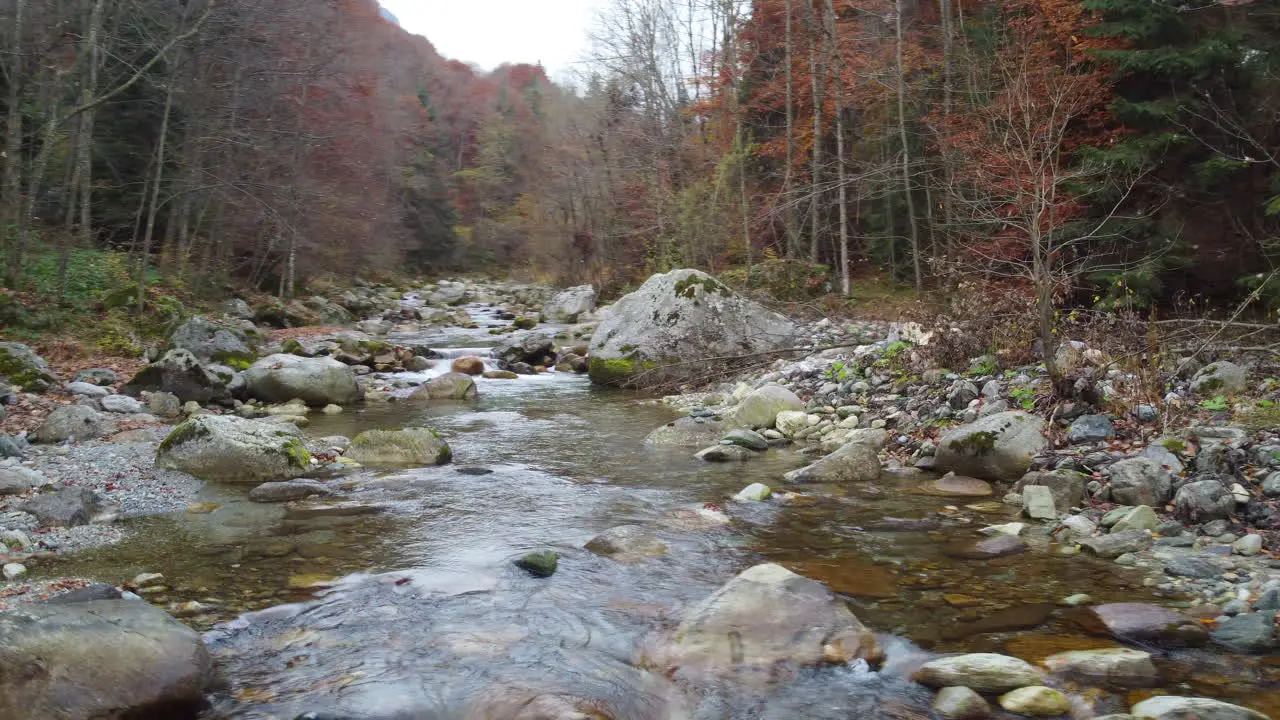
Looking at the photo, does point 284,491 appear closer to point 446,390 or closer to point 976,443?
point 976,443

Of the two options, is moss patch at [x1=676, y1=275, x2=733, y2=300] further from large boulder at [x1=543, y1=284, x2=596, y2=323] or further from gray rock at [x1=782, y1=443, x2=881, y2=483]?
large boulder at [x1=543, y1=284, x2=596, y2=323]

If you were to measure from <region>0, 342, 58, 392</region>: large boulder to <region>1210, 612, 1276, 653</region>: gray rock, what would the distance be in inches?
451

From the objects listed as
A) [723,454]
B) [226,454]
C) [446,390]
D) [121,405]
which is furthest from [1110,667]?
[446,390]

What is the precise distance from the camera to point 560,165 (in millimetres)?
33625

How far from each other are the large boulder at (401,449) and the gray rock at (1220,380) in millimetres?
6897

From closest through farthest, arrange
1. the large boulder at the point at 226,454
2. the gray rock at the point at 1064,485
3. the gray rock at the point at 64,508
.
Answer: the gray rock at the point at 64,508
the gray rock at the point at 1064,485
the large boulder at the point at 226,454

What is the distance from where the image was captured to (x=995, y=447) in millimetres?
6504

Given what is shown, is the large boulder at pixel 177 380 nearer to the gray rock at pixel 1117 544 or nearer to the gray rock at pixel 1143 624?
the gray rock at pixel 1117 544

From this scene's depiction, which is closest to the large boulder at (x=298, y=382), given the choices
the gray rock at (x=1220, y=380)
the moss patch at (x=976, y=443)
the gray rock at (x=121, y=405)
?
the gray rock at (x=121, y=405)

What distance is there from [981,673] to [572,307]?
23.4 metres

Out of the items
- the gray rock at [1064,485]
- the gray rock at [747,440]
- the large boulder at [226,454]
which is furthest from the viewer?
the gray rock at [747,440]

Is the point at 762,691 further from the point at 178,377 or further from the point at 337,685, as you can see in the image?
the point at 178,377

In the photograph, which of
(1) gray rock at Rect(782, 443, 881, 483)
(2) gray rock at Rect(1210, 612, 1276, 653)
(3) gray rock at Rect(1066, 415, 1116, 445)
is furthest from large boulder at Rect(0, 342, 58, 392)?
(2) gray rock at Rect(1210, 612, 1276, 653)

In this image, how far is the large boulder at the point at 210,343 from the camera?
12.8 m
